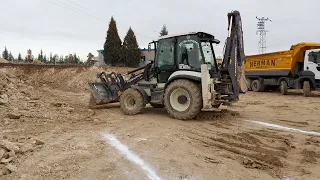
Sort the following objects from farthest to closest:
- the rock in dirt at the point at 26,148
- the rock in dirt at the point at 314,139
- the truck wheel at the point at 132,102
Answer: the truck wheel at the point at 132,102 → the rock in dirt at the point at 314,139 → the rock in dirt at the point at 26,148

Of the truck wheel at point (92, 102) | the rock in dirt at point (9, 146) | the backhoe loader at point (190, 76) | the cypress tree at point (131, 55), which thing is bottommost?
the rock in dirt at point (9, 146)

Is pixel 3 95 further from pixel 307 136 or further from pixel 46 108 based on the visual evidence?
pixel 307 136

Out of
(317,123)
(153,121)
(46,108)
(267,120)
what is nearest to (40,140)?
(153,121)

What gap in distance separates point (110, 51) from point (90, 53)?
7512mm

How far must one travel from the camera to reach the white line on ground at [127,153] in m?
4.56

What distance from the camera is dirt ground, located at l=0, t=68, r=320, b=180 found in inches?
183

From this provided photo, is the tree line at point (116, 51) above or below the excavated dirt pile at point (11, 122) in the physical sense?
above

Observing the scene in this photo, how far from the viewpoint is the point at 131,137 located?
675 centimetres

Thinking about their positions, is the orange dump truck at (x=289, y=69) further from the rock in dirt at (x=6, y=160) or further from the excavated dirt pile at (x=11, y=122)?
the rock in dirt at (x=6, y=160)

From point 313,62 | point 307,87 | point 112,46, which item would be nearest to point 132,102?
point 307,87

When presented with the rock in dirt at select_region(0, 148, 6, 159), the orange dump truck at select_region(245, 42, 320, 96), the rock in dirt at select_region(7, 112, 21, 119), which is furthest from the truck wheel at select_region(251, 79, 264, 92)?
the rock in dirt at select_region(0, 148, 6, 159)

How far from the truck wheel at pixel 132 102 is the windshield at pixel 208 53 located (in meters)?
2.20

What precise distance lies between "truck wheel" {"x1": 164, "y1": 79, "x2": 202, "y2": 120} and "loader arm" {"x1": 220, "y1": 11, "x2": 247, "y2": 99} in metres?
1.16

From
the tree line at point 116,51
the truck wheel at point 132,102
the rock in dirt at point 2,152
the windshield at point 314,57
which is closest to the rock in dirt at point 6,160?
the rock in dirt at point 2,152
